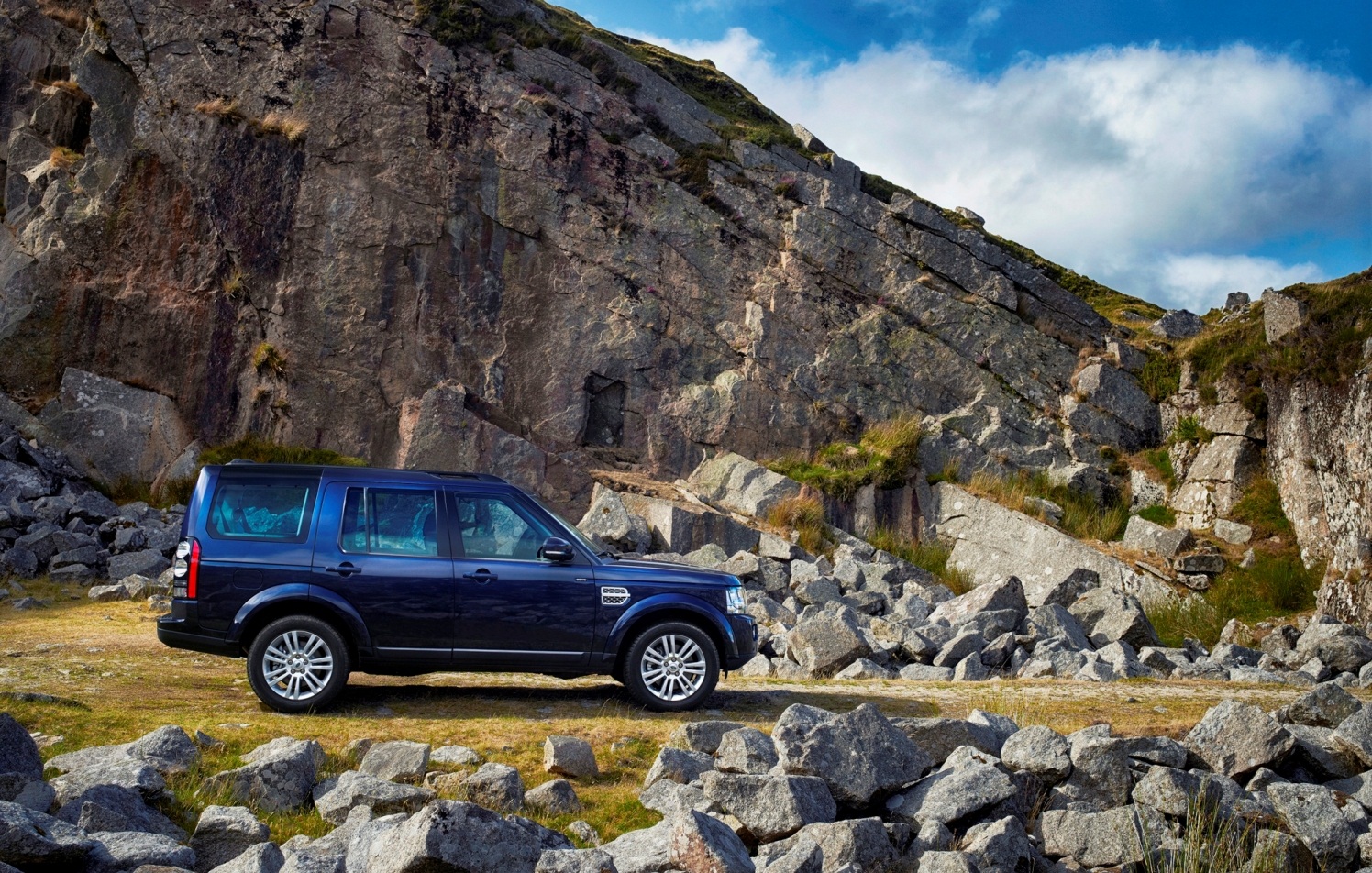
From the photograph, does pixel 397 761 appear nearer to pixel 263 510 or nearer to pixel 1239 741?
pixel 263 510

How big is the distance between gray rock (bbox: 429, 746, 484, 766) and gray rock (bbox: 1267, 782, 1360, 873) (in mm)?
5203

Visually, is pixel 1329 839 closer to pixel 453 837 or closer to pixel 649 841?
pixel 649 841

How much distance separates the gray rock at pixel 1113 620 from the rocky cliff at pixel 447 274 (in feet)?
26.2

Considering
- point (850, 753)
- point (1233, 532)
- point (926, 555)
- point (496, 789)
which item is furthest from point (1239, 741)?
point (1233, 532)

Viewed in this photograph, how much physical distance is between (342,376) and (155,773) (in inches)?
705

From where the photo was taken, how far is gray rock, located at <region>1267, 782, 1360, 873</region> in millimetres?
6766

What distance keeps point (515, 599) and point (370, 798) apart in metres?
3.00

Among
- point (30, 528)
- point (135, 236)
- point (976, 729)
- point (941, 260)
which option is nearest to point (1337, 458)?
point (941, 260)

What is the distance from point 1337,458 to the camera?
19641 mm

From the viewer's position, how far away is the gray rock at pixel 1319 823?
22.2ft

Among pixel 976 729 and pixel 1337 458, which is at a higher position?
pixel 1337 458

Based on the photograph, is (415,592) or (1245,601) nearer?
(415,592)

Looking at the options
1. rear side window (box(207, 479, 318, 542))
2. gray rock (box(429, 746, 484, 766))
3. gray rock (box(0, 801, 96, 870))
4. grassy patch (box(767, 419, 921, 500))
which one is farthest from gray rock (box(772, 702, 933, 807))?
grassy patch (box(767, 419, 921, 500))

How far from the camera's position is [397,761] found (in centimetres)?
691
